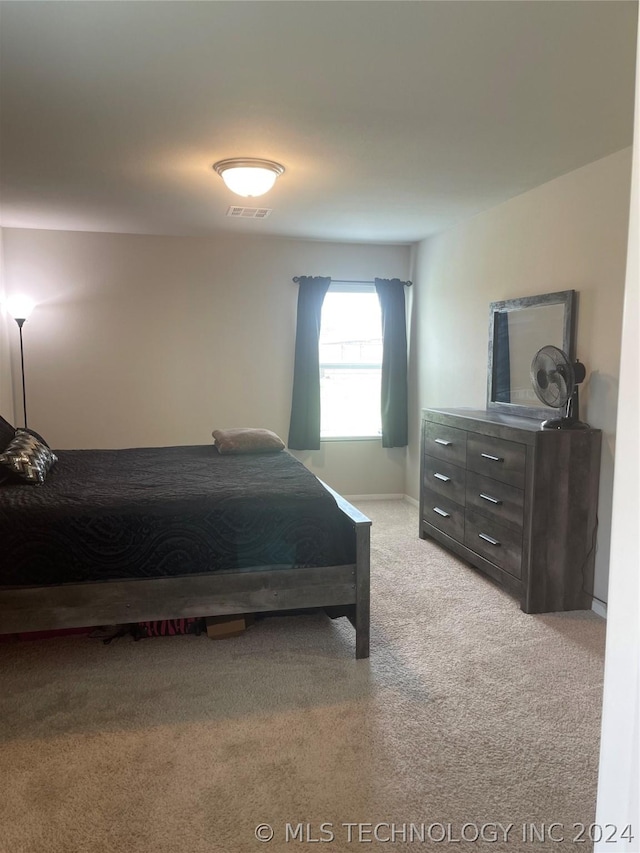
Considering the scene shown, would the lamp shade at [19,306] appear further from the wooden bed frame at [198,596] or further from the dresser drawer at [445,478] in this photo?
the dresser drawer at [445,478]

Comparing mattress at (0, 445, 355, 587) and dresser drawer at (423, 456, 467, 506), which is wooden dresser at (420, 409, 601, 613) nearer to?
dresser drawer at (423, 456, 467, 506)

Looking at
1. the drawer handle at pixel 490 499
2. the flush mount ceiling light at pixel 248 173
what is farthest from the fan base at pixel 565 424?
the flush mount ceiling light at pixel 248 173

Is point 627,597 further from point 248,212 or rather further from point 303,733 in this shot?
point 248,212

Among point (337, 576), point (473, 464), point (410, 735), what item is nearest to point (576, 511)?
point (473, 464)

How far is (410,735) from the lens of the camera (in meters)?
2.11

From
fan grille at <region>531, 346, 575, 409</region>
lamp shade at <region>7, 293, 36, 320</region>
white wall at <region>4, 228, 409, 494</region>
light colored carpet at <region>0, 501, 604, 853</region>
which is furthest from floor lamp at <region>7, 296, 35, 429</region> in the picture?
fan grille at <region>531, 346, 575, 409</region>

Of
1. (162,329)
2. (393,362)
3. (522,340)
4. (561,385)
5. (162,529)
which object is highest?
(162,329)

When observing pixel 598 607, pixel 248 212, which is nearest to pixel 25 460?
pixel 248 212

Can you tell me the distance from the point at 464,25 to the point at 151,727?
2553mm

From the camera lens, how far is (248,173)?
122 inches

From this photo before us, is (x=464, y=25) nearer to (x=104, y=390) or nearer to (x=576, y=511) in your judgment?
(x=576, y=511)

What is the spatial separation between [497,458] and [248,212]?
240 cm

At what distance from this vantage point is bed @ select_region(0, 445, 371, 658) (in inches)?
95.2

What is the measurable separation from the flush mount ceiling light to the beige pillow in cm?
151
